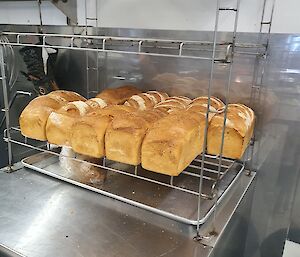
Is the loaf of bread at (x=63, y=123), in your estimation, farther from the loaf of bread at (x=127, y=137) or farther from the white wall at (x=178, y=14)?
the white wall at (x=178, y=14)

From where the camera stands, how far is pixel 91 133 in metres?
0.86

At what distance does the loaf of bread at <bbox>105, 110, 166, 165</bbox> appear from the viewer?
31.9 inches

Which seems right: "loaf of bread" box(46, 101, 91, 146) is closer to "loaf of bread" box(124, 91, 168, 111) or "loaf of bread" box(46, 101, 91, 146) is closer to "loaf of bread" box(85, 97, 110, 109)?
"loaf of bread" box(85, 97, 110, 109)

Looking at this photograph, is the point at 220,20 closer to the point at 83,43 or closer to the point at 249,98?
the point at 249,98

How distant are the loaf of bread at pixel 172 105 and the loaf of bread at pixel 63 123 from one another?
260 mm

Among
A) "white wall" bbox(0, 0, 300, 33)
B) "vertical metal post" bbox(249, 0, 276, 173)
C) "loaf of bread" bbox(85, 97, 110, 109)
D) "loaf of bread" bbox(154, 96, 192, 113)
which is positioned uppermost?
"white wall" bbox(0, 0, 300, 33)

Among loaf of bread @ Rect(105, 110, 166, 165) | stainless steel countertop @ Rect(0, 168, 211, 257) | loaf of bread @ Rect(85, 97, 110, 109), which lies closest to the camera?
stainless steel countertop @ Rect(0, 168, 211, 257)

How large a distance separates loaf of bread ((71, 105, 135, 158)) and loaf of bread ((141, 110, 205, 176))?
0.15 meters

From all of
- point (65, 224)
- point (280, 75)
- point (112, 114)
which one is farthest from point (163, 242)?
point (280, 75)

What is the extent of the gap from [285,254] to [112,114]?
2.64 ft

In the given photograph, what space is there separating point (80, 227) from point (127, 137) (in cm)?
27

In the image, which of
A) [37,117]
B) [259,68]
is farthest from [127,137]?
[259,68]

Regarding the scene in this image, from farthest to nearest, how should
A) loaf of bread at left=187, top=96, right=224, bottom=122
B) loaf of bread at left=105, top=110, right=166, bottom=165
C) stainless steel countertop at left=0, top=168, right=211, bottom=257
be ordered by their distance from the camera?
loaf of bread at left=187, top=96, right=224, bottom=122 → loaf of bread at left=105, top=110, right=166, bottom=165 → stainless steel countertop at left=0, top=168, right=211, bottom=257

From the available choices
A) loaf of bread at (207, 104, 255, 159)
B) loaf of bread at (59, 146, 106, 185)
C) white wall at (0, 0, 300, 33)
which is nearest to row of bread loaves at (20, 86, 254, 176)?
loaf of bread at (207, 104, 255, 159)
